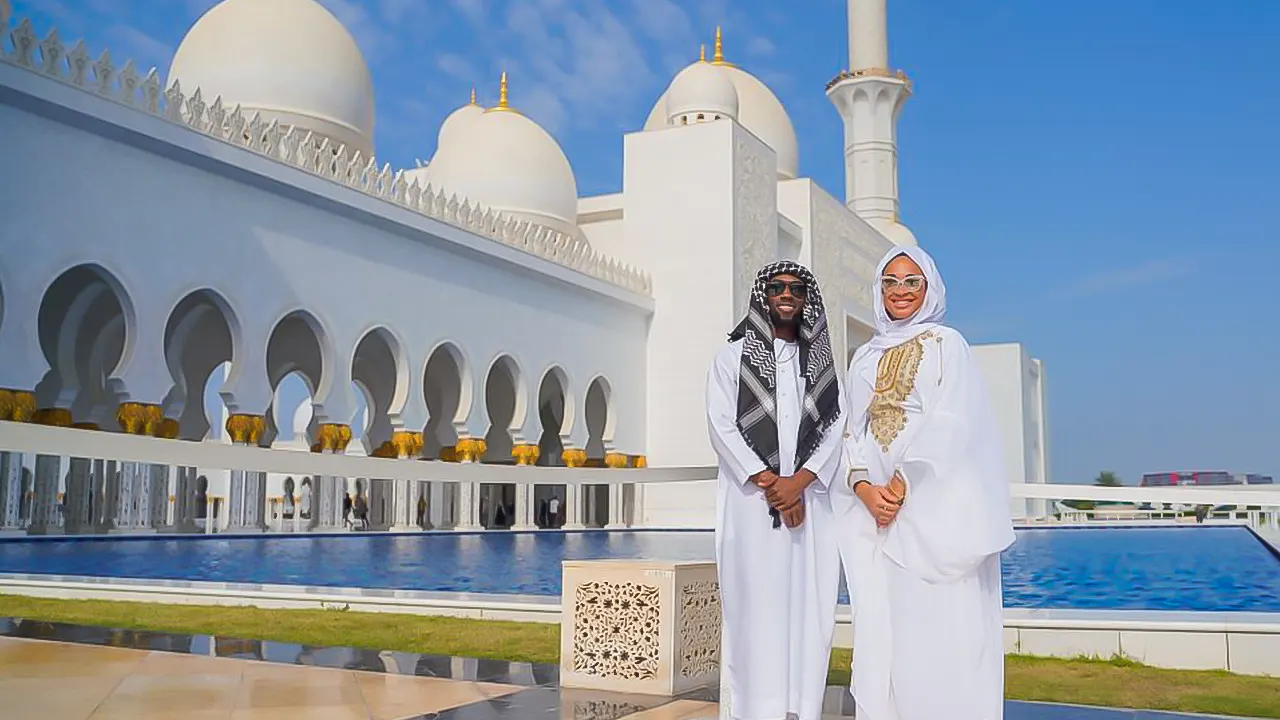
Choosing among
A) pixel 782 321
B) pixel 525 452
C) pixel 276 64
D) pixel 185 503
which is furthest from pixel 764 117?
pixel 782 321

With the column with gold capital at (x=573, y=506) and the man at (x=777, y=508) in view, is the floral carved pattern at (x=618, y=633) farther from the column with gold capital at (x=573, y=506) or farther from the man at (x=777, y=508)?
the column with gold capital at (x=573, y=506)

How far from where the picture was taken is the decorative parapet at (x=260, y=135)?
8578mm

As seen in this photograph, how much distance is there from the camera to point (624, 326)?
1670 centimetres

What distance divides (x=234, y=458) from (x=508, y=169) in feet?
45.7

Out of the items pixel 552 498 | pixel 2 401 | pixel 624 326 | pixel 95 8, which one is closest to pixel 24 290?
pixel 2 401

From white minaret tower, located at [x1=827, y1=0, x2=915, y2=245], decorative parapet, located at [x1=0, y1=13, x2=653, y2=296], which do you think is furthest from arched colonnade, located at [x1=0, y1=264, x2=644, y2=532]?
white minaret tower, located at [x1=827, y1=0, x2=915, y2=245]

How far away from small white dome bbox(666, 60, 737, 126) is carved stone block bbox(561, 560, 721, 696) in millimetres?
15880

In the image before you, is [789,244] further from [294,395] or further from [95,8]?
[95,8]

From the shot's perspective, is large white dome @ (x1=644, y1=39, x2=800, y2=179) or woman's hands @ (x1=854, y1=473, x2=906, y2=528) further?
large white dome @ (x1=644, y1=39, x2=800, y2=179)

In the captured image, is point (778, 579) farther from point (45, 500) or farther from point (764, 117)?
point (764, 117)

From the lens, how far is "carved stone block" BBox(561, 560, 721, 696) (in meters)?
3.11

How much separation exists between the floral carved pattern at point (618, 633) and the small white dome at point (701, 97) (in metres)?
15.9

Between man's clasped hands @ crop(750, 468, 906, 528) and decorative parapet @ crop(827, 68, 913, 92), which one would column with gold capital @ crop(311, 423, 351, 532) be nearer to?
decorative parapet @ crop(827, 68, 913, 92)

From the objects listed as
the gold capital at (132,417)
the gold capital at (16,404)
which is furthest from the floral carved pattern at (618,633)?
the gold capital at (132,417)
